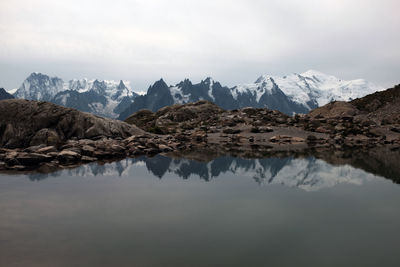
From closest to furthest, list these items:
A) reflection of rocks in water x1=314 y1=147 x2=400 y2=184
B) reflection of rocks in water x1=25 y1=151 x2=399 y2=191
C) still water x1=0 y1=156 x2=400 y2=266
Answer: still water x1=0 y1=156 x2=400 y2=266 → reflection of rocks in water x1=25 y1=151 x2=399 y2=191 → reflection of rocks in water x1=314 y1=147 x2=400 y2=184

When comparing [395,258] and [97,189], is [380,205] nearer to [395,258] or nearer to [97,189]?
[395,258]

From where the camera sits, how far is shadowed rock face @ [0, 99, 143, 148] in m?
36.3

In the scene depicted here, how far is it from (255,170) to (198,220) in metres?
14.6

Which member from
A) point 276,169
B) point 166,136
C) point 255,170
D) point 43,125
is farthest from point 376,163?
point 43,125

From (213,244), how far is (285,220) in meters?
4.25

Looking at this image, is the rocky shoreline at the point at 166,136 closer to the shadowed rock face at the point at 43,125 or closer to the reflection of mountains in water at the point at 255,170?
the shadowed rock face at the point at 43,125

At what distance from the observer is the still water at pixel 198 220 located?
31.0 ft

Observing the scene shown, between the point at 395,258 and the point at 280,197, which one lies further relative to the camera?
the point at 280,197

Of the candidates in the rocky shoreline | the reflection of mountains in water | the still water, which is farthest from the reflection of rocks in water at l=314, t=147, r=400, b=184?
the rocky shoreline

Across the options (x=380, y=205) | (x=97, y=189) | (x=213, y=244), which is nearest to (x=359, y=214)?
(x=380, y=205)

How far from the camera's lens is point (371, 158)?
3344 centimetres

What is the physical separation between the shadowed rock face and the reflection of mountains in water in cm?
1242

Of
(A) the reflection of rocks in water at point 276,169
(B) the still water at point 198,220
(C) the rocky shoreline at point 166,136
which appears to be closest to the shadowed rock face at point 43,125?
(C) the rocky shoreline at point 166,136

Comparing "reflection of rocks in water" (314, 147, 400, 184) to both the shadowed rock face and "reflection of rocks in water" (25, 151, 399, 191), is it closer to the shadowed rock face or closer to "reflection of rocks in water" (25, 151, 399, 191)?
"reflection of rocks in water" (25, 151, 399, 191)
